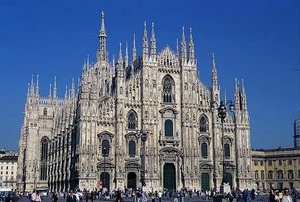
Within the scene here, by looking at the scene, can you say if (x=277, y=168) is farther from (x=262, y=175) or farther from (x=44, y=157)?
(x=44, y=157)

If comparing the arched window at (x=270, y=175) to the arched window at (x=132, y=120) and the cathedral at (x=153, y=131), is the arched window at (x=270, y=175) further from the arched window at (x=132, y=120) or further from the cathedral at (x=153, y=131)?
the arched window at (x=132, y=120)

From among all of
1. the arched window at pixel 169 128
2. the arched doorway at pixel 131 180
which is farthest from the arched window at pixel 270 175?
the arched doorway at pixel 131 180

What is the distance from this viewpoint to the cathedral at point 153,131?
63469 mm

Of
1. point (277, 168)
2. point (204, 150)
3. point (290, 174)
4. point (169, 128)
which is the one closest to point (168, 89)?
point (169, 128)

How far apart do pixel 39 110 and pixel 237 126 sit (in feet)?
133

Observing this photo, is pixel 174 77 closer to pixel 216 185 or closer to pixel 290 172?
pixel 216 185

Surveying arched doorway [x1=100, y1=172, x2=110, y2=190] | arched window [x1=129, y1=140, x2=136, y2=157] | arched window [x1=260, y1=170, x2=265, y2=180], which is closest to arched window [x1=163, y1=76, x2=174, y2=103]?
arched window [x1=129, y1=140, x2=136, y2=157]

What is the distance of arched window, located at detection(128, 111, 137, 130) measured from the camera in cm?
6644

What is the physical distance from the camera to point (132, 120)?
66.8 metres

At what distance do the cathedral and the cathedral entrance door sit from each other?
15 centimetres

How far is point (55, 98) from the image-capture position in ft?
314

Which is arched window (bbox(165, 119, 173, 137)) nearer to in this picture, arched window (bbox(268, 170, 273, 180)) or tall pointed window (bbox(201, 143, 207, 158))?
tall pointed window (bbox(201, 143, 207, 158))

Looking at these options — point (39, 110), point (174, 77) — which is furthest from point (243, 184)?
point (39, 110)

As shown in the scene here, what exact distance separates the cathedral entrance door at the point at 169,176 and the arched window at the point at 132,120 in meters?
7.47
